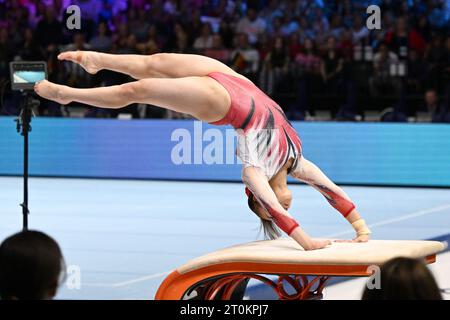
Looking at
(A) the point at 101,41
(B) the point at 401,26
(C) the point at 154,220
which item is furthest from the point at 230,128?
(A) the point at 101,41

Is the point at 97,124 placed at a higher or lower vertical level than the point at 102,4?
lower

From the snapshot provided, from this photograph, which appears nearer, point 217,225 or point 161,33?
point 217,225

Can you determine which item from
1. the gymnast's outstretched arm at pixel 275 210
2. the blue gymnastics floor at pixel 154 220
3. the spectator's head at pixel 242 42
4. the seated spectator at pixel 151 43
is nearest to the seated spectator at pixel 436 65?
the blue gymnastics floor at pixel 154 220

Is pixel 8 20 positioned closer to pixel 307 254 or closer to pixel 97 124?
pixel 97 124

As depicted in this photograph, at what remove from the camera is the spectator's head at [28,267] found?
2.12 meters

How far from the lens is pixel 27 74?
18.5 feet

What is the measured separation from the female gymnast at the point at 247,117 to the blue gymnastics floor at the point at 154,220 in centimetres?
110

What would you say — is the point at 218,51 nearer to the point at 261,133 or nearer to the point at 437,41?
the point at 437,41

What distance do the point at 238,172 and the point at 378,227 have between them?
3.55 meters

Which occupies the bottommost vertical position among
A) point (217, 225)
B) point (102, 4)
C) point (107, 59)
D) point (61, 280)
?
point (217, 225)

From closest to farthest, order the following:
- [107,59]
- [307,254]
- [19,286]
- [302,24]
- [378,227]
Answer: [19,286]
[307,254]
[107,59]
[378,227]
[302,24]

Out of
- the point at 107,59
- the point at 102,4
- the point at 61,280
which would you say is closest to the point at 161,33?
the point at 102,4

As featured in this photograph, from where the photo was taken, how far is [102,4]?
12.8m

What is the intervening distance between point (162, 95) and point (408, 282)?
8.08ft
